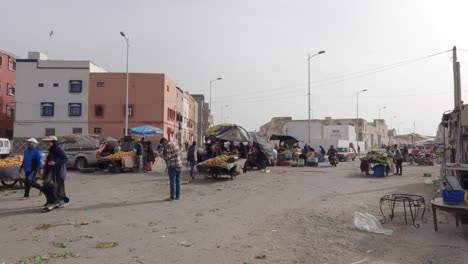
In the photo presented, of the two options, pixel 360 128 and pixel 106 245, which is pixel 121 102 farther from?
pixel 360 128

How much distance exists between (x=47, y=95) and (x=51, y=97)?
0.50 meters

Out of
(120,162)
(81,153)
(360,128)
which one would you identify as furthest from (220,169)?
(360,128)

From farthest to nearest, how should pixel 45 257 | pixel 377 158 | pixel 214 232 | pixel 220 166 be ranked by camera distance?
pixel 377 158
pixel 220 166
pixel 214 232
pixel 45 257

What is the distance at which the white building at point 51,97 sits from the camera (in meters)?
47.5

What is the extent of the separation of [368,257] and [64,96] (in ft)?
156

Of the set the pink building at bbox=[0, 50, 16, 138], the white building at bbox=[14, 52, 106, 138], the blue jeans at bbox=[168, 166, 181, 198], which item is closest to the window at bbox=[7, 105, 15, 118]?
the pink building at bbox=[0, 50, 16, 138]

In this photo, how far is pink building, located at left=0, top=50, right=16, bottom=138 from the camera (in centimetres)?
5112

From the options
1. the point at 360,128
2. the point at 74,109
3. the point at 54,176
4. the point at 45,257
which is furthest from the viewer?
the point at 360,128

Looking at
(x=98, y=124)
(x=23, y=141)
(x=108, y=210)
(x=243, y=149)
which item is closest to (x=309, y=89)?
(x=243, y=149)

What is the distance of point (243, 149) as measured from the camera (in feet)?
84.7

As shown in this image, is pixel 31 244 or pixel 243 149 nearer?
pixel 31 244

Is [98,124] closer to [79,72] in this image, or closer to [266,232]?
[79,72]

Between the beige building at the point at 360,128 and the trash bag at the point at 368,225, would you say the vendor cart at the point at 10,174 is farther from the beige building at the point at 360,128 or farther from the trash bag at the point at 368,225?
the beige building at the point at 360,128

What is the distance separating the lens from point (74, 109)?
48.1 metres
